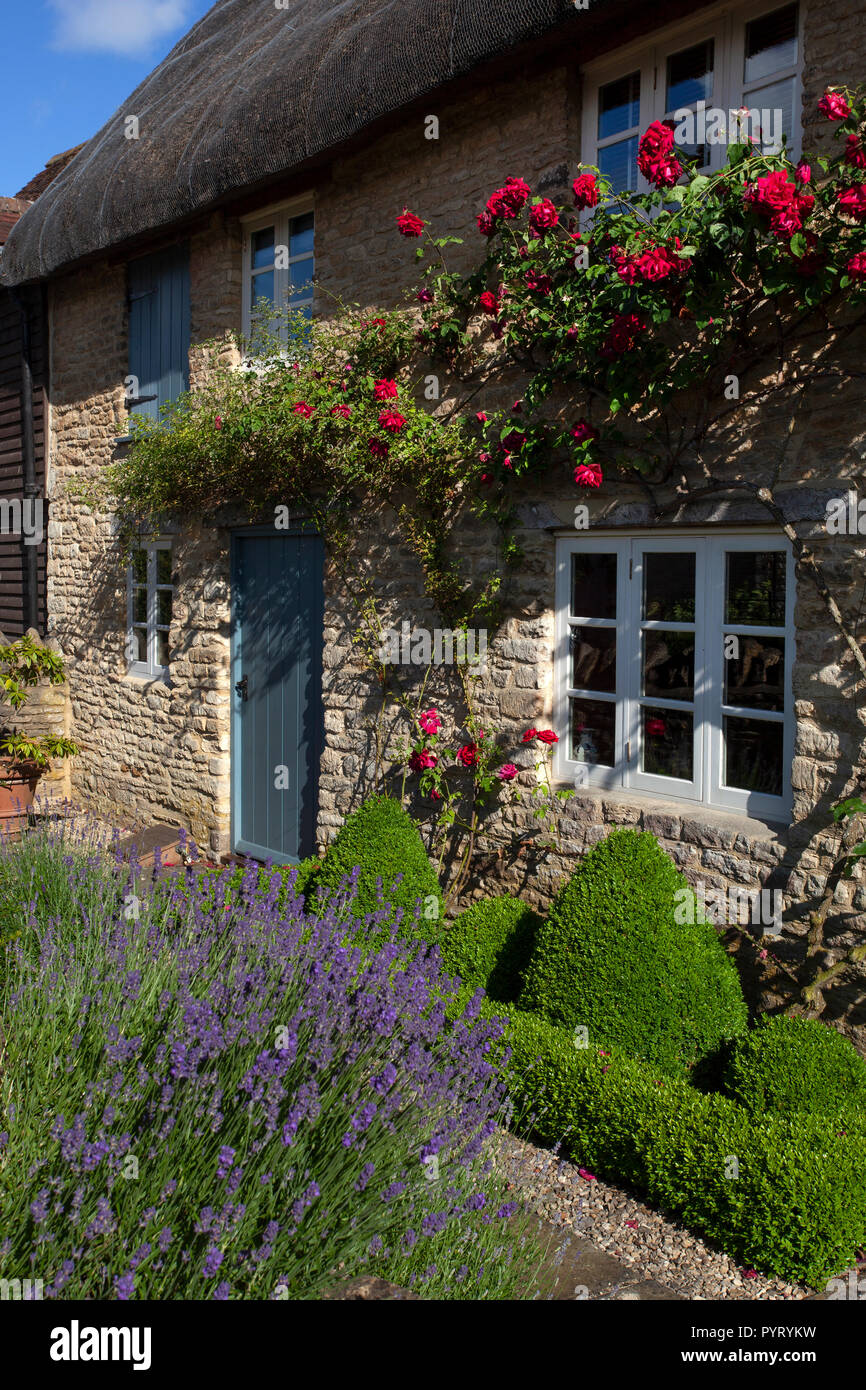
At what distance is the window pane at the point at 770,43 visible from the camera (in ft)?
14.3

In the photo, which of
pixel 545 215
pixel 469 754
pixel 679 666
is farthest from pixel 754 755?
pixel 545 215

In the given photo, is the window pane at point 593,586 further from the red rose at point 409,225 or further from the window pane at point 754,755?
the red rose at point 409,225

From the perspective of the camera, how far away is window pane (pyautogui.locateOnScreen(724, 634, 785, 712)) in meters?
4.47

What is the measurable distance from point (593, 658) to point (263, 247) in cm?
405

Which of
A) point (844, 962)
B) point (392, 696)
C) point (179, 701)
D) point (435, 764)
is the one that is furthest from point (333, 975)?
point (179, 701)

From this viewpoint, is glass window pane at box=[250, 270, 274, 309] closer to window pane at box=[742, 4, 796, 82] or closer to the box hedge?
window pane at box=[742, 4, 796, 82]

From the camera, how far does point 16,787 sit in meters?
8.77

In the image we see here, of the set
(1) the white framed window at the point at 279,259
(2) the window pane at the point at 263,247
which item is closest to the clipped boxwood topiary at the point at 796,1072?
(1) the white framed window at the point at 279,259

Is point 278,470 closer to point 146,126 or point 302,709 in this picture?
point 302,709

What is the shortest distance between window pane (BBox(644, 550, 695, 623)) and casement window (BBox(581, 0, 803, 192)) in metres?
1.66

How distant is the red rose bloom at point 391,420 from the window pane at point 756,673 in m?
2.06

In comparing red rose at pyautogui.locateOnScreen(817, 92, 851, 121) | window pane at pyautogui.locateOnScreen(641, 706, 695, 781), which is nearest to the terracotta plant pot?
window pane at pyautogui.locateOnScreen(641, 706, 695, 781)

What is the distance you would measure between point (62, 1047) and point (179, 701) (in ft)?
17.0

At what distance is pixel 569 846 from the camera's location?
5.15 meters
